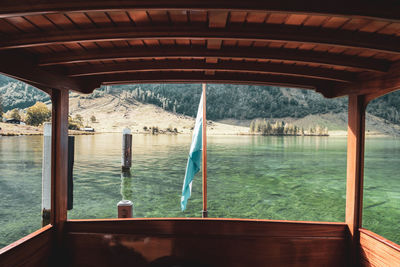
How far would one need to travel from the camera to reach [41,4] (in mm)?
1367

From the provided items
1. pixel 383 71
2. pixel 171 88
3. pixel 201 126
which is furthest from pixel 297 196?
pixel 171 88

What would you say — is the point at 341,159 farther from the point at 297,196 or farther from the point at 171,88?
the point at 171,88

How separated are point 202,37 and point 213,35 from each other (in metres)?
0.07

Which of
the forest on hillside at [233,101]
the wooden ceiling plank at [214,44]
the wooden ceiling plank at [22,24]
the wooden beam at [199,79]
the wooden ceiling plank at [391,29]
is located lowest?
the wooden beam at [199,79]

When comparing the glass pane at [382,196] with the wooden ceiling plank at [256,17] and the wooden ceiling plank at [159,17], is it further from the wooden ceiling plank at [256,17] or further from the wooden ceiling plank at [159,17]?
the wooden ceiling plank at [159,17]

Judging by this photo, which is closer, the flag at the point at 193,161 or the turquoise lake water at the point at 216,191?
the flag at the point at 193,161

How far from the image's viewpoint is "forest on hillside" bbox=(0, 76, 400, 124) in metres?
76.2

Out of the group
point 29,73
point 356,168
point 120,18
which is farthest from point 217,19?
point 356,168

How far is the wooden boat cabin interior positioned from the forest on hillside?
75.1 m

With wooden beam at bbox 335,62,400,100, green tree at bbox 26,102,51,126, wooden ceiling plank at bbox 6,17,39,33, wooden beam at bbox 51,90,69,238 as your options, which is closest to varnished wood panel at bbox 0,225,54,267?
wooden beam at bbox 51,90,69,238

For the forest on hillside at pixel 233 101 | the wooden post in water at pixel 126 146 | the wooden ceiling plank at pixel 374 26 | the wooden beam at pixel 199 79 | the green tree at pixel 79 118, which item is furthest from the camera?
the forest on hillside at pixel 233 101

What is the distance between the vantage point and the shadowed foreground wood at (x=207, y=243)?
2734 mm

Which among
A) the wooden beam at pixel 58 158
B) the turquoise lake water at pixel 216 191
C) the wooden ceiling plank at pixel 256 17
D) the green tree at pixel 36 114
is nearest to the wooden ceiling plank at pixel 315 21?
the wooden ceiling plank at pixel 256 17

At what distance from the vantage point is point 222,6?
137 centimetres
